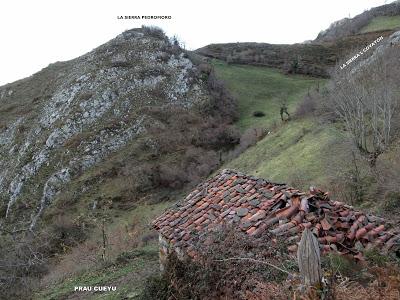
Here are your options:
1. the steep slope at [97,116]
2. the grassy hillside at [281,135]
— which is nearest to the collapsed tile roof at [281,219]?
the grassy hillside at [281,135]

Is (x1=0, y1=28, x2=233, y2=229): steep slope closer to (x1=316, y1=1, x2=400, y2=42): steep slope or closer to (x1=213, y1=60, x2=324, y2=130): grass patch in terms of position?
(x1=213, y1=60, x2=324, y2=130): grass patch

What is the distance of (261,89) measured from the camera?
54031 millimetres

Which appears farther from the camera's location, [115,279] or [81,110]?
[81,110]

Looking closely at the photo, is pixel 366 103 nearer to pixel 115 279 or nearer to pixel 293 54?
pixel 115 279

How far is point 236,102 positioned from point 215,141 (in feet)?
38.2

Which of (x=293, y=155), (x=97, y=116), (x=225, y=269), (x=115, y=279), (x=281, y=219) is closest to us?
(x=225, y=269)

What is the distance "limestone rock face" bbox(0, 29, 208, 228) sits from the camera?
35500mm

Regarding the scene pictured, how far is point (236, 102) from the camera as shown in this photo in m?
49.2

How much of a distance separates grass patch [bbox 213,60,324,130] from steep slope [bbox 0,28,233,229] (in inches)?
126

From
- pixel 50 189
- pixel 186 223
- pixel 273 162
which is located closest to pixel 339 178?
pixel 273 162

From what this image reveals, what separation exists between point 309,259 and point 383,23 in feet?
253

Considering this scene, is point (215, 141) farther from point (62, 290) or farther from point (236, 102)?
point (62, 290)

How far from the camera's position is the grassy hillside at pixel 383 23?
66.5 meters

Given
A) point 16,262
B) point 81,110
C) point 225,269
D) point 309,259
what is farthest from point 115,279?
point 81,110
